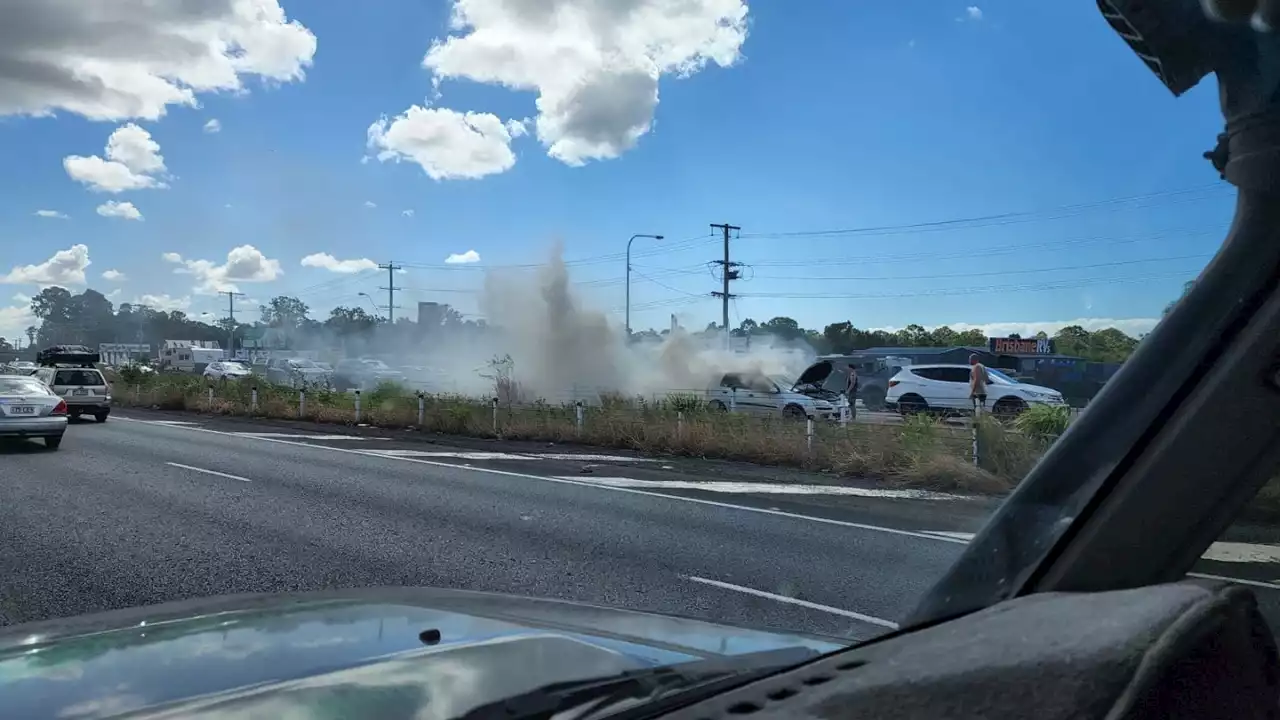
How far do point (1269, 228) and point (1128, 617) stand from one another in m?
0.75

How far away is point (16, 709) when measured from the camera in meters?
2.09

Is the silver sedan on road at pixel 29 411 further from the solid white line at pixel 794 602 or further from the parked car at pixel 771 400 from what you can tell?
the solid white line at pixel 794 602

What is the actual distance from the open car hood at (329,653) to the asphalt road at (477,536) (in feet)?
2.90

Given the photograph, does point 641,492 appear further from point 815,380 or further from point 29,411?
point 815,380

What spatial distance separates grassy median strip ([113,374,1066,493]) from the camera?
41.7 feet

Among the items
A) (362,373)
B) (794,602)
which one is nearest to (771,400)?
(794,602)

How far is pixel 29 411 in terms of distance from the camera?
1659 centimetres

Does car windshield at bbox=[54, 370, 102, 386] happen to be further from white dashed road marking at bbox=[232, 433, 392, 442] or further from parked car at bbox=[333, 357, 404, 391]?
parked car at bbox=[333, 357, 404, 391]

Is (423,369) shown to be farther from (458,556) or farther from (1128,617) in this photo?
(1128,617)

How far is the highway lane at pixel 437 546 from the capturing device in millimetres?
6426

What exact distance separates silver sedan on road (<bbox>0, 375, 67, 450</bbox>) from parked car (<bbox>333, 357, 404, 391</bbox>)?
25.0 m

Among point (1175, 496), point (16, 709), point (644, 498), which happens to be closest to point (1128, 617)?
point (1175, 496)

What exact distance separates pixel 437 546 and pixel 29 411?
1253 cm

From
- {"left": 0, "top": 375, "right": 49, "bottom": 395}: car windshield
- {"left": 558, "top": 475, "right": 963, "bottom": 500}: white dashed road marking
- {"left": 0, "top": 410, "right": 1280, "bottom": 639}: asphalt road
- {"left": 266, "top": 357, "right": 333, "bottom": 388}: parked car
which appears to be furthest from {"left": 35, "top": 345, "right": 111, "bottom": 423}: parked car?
{"left": 558, "top": 475, "right": 963, "bottom": 500}: white dashed road marking
